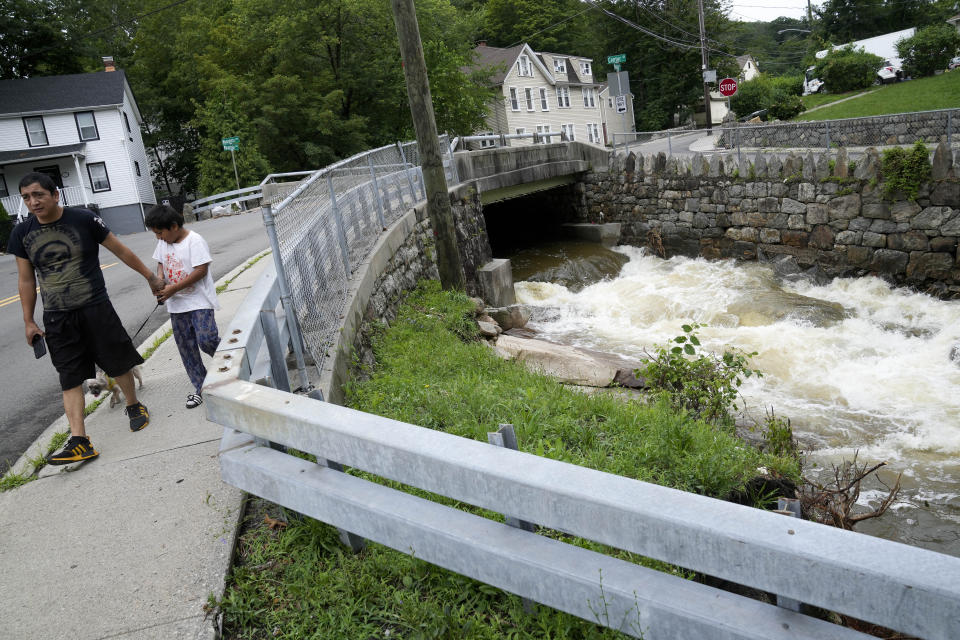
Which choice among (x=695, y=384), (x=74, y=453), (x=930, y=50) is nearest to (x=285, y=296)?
(x=74, y=453)

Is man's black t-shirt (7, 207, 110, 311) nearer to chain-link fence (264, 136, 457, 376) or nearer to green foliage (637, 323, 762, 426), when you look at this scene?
chain-link fence (264, 136, 457, 376)

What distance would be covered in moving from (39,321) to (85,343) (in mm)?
7316

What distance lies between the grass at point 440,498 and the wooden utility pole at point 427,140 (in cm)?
269

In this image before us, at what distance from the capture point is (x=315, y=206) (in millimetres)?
6387

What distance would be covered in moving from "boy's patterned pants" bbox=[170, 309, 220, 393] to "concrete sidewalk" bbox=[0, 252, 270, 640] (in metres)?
0.37

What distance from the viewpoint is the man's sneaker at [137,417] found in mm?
5121

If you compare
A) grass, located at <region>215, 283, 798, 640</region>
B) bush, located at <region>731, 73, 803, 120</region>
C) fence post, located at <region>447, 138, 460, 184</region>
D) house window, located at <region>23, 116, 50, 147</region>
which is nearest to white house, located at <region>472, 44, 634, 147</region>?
bush, located at <region>731, 73, 803, 120</region>

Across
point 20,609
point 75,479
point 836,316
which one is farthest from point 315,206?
point 836,316

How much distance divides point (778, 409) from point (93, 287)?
282 inches

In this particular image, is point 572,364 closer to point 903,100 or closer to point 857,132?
point 857,132

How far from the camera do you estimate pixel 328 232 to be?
6.80 m

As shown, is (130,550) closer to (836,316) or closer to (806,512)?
(806,512)

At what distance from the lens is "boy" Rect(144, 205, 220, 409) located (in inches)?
200

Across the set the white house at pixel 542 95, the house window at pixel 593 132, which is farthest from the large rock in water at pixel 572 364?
the house window at pixel 593 132
